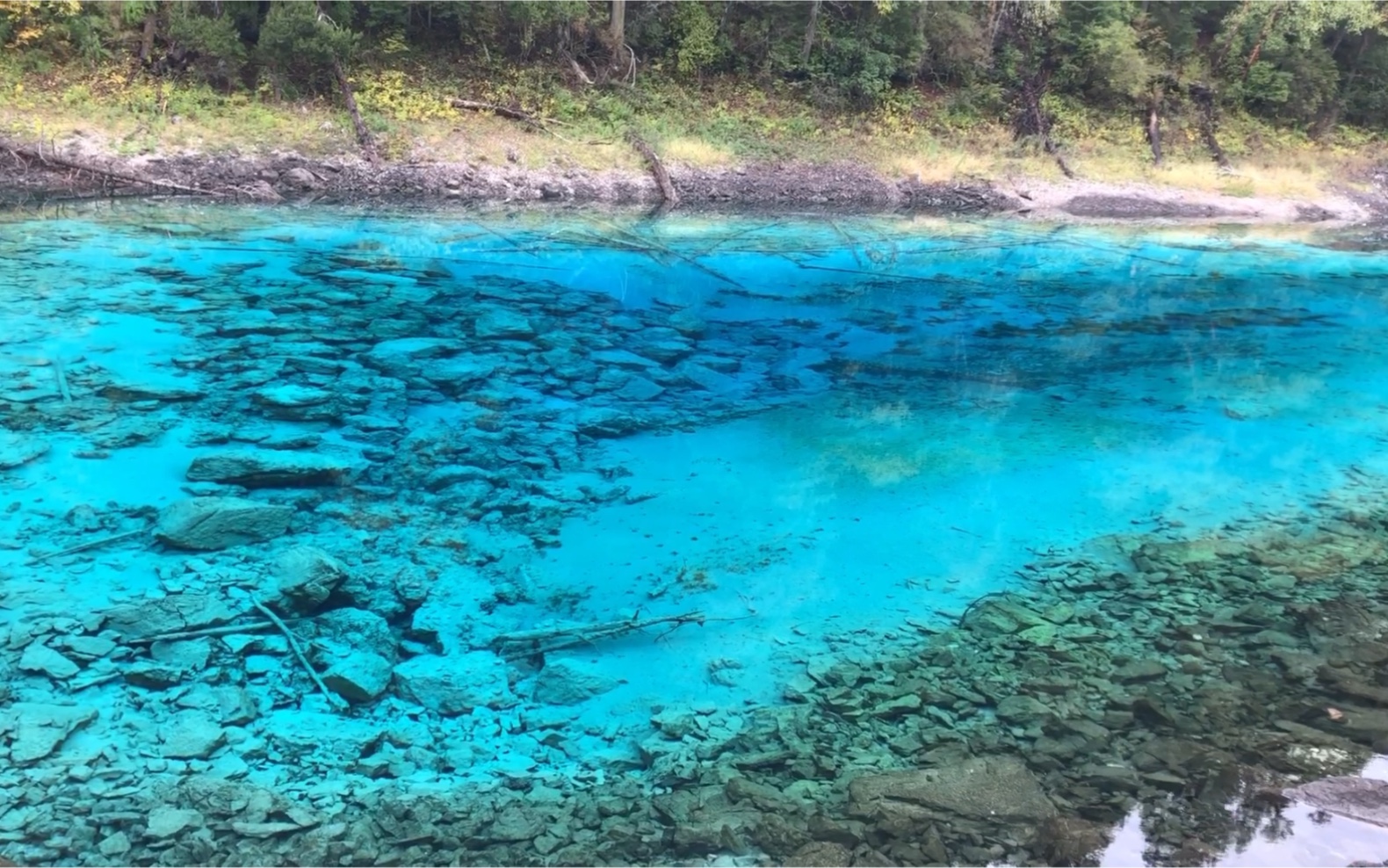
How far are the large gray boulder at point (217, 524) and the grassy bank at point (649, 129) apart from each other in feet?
43.4

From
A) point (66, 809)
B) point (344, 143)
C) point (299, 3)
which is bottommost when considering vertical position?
point (66, 809)

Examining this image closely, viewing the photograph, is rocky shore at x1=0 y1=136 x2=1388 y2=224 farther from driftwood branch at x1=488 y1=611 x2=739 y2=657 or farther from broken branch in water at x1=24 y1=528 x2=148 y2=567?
driftwood branch at x1=488 y1=611 x2=739 y2=657

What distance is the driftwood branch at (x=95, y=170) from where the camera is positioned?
608 inches

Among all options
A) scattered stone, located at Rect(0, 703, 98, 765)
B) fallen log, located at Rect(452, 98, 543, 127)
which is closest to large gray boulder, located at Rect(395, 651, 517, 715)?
scattered stone, located at Rect(0, 703, 98, 765)

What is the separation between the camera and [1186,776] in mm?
4543

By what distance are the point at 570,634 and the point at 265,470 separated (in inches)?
116

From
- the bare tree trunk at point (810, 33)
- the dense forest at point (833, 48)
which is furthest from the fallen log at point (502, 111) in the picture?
the bare tree trunk at point (810, 33)

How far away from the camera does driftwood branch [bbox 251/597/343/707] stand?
4668 millimetres

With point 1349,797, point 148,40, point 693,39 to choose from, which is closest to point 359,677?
point 1349,797

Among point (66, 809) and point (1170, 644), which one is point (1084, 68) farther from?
point (66, 809)

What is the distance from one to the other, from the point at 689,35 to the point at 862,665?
21.5m

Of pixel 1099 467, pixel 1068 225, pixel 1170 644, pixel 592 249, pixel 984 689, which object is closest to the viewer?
pixel 984 689

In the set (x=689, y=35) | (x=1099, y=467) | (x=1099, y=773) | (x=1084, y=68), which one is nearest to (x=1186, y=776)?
(x=1099, y=773)

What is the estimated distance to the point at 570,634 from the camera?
534 centimetres
